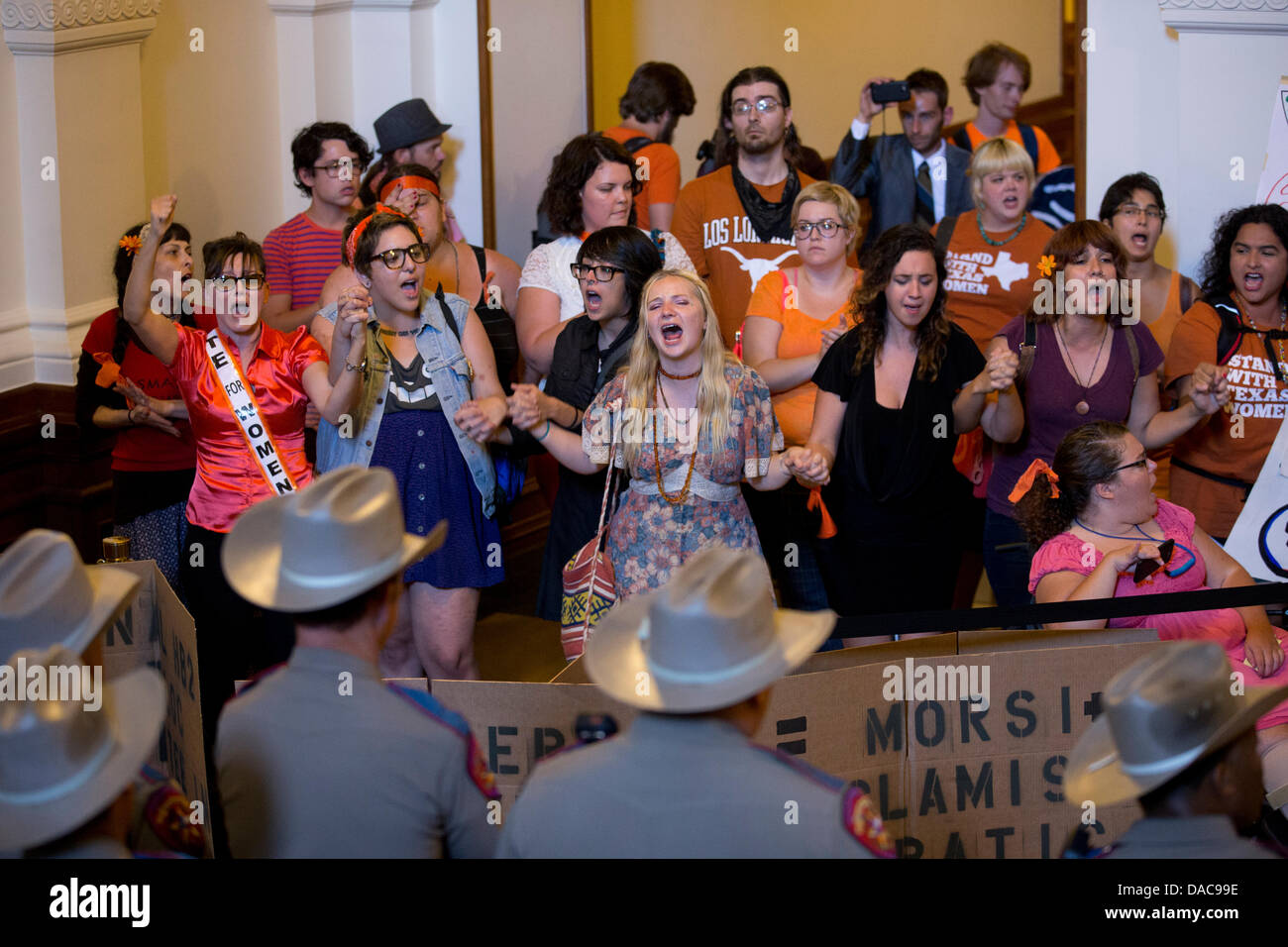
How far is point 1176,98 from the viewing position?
5754mm

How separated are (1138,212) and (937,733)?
7.97 feet

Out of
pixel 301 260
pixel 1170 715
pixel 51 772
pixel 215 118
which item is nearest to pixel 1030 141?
pixel 301 260

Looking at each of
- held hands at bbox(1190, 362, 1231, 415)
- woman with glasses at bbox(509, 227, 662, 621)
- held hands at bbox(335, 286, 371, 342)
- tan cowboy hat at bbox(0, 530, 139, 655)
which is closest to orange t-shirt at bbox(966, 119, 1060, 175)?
held hands at bbox(1190, 362, 1231, 415)

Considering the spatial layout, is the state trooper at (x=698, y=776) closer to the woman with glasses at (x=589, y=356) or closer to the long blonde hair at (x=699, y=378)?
the long blonde hair at (x=699, y=378)

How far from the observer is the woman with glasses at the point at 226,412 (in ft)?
14.0

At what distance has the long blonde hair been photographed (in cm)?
396

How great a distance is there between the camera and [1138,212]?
4938 mm

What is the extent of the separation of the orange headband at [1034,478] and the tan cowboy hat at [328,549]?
2.02 m

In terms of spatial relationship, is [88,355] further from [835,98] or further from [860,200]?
[835,98]

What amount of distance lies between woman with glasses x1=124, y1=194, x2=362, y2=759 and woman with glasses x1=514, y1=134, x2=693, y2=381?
0.78 meters

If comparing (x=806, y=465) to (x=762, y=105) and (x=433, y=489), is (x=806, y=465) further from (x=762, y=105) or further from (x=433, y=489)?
(x=762, y=105)

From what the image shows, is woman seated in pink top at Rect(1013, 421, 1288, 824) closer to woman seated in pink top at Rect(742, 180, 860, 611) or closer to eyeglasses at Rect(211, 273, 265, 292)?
woman seated in pink top at Rect(742, 180, 860, 611)
